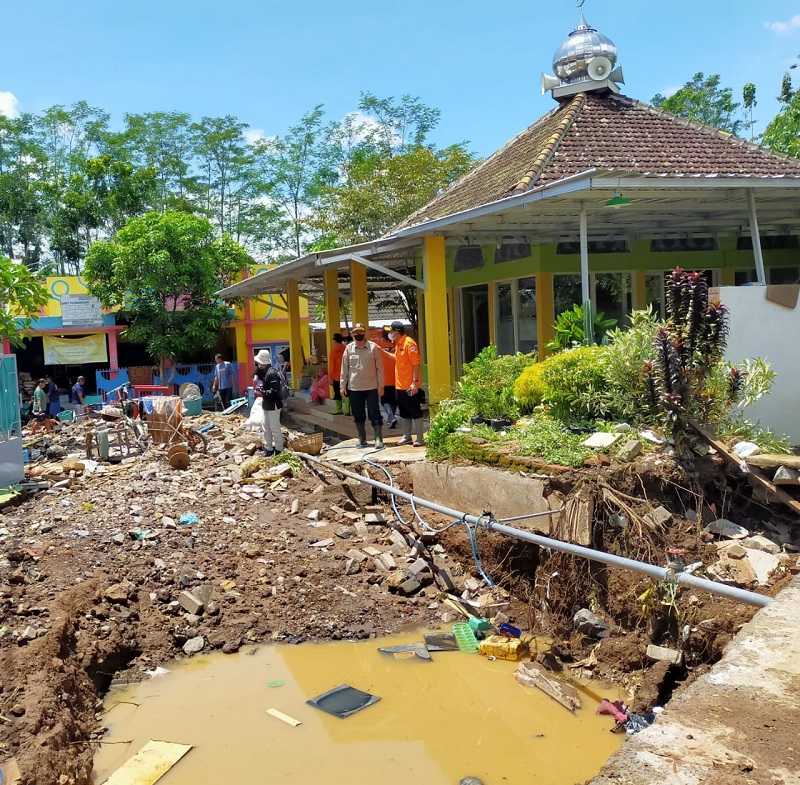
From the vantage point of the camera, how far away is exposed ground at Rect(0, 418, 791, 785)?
17.4 feet

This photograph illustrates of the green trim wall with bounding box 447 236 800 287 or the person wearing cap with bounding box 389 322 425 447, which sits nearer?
the person wearing cap with bounding box 389 322 425 447

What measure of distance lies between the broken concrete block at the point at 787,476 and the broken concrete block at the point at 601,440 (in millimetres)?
1363

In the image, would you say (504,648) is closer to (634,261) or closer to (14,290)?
(634,261)

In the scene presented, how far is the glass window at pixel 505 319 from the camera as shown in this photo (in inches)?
542

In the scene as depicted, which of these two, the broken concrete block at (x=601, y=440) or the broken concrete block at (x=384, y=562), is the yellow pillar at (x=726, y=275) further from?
the broken concrete block at (x=384, y=562)

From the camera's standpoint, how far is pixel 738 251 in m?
13.8

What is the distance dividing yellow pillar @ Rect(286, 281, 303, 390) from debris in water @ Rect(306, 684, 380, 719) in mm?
13052

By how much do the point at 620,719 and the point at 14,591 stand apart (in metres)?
5.22

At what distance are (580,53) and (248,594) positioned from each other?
11.6 m

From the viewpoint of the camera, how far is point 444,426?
869 cm

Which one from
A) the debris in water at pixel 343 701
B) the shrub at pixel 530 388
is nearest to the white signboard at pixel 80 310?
the shrub at pixel 530 388

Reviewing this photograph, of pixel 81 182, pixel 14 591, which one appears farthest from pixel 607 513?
pixel 81 182

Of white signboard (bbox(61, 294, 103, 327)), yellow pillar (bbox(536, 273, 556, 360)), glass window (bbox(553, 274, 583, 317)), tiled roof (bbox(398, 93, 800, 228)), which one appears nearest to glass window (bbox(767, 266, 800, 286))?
tiled roof (bbox(398, 93, 800, 228))

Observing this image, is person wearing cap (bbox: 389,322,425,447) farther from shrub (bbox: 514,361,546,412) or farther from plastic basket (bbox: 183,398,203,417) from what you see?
plastic basket (bbox: 183,398,203,417)
